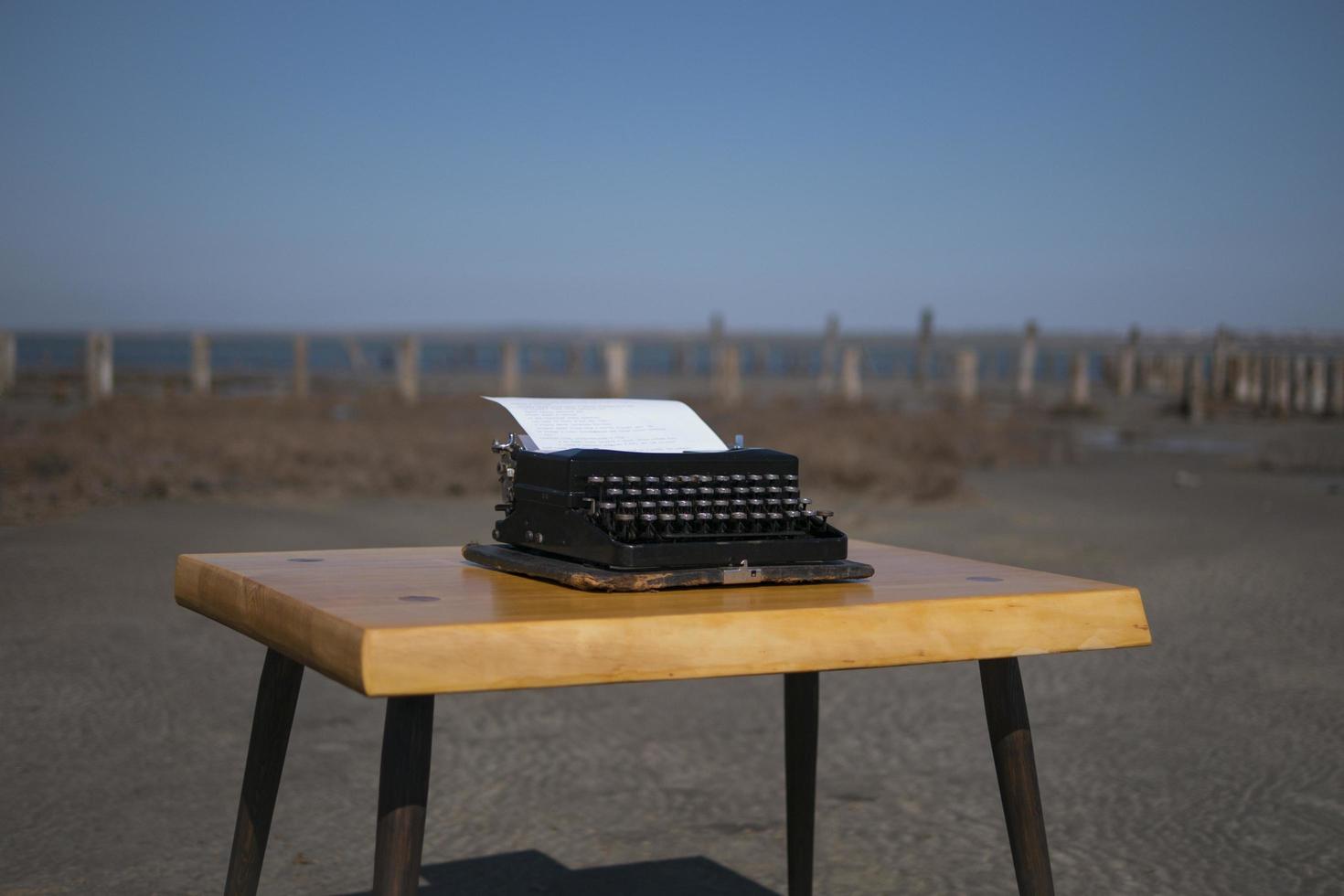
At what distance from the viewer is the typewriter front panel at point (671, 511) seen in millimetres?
2191

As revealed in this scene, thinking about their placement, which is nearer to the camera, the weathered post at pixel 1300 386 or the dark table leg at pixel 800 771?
the dark table leg at pixel 800 771

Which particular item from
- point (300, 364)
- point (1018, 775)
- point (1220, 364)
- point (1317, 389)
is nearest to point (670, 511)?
point (1018, 775)

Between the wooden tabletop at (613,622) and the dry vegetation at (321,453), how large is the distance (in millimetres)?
7625

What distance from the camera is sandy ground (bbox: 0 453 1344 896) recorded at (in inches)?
138

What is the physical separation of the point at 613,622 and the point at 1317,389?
2712cm

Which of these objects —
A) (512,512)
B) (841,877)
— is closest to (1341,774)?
(841,877)

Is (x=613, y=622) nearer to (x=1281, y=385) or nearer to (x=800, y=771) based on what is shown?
(x=800, y=771)

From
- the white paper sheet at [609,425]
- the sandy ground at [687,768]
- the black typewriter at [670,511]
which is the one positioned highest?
the white paper sheet at [609,425]

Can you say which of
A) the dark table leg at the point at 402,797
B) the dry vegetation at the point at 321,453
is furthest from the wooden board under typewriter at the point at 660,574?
the dry vegetation at the point at 321,453

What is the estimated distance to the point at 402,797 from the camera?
1.89 metres

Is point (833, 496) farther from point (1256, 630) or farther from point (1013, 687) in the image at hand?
point (1013, 687)

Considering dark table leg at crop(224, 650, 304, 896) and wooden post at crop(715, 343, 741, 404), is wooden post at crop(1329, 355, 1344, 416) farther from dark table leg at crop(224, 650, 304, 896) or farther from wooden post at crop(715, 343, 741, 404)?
dark table leg at crop(224, 650, 304, 896)

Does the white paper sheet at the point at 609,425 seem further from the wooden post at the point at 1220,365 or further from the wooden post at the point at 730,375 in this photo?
the wooden post at the point at 1220,365

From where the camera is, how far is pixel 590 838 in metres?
3.74
